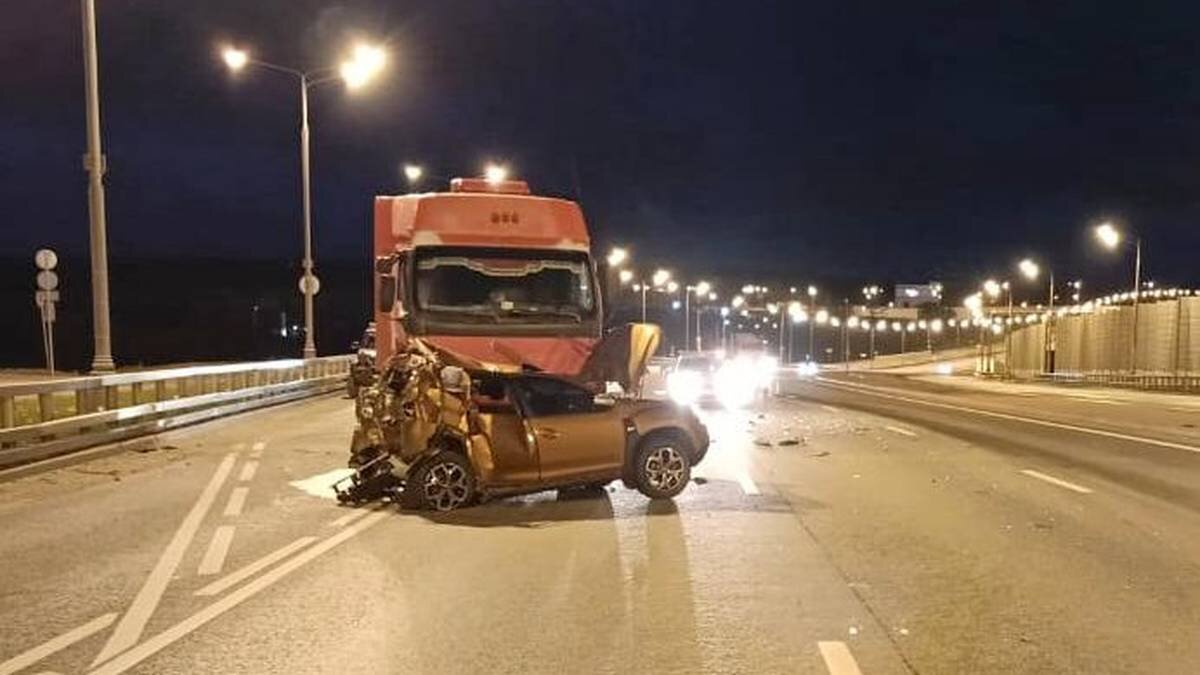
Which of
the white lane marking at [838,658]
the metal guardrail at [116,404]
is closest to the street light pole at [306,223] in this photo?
the metal guardrail at [116,404]

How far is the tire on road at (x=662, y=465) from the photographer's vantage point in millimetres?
12930

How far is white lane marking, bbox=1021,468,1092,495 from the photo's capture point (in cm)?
1434

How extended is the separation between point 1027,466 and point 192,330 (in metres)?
109

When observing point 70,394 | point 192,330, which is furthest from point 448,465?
point 192,330

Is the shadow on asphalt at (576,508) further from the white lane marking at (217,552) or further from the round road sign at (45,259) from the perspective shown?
the round road sign at (45,259)

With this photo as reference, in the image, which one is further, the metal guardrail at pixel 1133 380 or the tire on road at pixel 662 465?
the metal guardrail at pixel 1133 380

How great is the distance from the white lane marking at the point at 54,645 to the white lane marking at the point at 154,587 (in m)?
0.12

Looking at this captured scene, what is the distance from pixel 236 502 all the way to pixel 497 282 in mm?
3810

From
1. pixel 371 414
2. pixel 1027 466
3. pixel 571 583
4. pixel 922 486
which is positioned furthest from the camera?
pixel 1027 466

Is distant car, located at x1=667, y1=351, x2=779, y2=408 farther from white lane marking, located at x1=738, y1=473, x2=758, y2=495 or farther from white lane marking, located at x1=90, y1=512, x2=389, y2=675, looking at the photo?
white lane marking, located at x1=90, y1=512, x2=389, y2=675

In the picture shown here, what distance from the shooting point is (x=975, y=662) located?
6680 millimetres

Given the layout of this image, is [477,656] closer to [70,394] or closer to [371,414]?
[371,414]

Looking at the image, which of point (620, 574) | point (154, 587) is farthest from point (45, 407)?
point (620, 574)

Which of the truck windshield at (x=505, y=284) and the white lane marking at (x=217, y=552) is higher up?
the truck windshield at (x=505, y=284)
